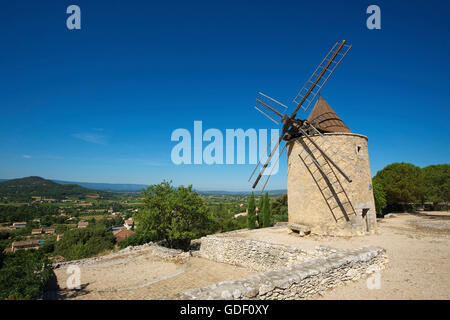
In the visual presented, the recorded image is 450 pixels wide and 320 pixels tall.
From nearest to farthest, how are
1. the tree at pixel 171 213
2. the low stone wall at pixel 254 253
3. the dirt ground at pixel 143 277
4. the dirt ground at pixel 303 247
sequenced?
the dirt ground at pixel 303 247, the dirt ground at pixel 143 277, the low stone wall at pixel 254 253, the tree at pixel 171 213

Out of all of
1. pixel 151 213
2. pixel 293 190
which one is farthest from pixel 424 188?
pixel 151 213

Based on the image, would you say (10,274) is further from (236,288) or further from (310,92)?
(310,92)

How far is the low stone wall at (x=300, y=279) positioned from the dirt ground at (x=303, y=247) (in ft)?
0.93

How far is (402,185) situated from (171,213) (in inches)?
1091

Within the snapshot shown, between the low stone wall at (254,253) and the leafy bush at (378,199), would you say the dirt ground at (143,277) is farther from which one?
the leafy bush at (378,199)

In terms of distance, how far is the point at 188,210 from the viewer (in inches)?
586

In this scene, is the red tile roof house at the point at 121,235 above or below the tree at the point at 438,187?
below

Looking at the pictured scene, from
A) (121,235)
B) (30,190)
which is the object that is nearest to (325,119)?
(121,235)

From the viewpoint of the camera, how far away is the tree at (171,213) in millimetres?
14094

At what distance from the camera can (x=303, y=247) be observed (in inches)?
380

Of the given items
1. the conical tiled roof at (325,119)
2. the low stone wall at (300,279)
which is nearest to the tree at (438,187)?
the conical tiled roof at (325,119)

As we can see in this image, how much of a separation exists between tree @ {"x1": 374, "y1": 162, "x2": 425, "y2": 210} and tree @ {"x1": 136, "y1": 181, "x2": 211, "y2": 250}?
24442 mm

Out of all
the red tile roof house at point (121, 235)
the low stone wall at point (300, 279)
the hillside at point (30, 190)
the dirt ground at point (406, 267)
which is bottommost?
the red tile roof house at point (121, 235)
